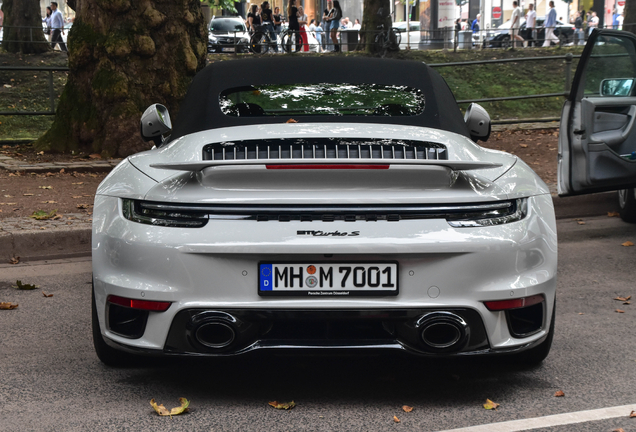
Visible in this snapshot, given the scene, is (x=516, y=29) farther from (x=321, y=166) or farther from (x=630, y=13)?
(x=321, y=166)

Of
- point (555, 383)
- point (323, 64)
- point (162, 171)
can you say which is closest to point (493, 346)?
point (555, 383)

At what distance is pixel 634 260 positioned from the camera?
22.6 feet

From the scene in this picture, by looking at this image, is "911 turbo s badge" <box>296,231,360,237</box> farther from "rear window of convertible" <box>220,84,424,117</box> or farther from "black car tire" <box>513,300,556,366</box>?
"black car tire" <box>513,300,556,366</box>

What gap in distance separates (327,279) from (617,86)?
179 inches

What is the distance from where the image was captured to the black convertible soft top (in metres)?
4.08

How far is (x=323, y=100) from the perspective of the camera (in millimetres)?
4371

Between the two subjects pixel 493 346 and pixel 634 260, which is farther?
pixel 634 260

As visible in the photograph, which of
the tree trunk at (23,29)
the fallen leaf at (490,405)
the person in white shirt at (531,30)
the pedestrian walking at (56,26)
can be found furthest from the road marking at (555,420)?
the pedestrian walking at (56,26)

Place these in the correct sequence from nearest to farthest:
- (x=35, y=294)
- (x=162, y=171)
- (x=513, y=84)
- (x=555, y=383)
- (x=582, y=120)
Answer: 1. (x=162, y=171)
2. (x=555, y=383)
3. (x=35, y=294)
4. (x=582, y=120)
5. (x=513, y=84)

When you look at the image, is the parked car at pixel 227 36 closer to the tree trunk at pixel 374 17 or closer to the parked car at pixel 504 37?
the tree trunk at pixel 374 17

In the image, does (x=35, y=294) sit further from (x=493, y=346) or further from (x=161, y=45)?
(x=161, y=45)

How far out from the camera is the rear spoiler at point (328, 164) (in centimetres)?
327

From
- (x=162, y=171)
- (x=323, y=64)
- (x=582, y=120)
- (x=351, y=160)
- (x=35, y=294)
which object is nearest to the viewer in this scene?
(x=351, y=160)

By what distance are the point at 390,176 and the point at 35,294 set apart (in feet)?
11.1
